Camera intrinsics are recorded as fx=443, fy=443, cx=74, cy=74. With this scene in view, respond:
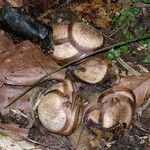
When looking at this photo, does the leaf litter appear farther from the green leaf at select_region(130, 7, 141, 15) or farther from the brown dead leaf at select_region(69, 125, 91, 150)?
the green leaf at select_region(130, 7, 141, 15)

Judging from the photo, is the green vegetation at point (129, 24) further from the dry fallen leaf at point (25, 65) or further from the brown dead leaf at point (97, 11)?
the dry fallen leaf at point (25, 65)

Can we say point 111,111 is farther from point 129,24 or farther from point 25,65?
point 129,24

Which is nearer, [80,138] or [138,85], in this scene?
[80,138]

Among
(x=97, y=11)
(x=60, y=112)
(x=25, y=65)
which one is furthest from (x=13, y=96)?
(x=97, y=11)

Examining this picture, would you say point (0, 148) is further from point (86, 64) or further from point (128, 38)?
point (128, 38)

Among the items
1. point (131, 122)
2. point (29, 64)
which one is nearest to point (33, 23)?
point (29, 64)
